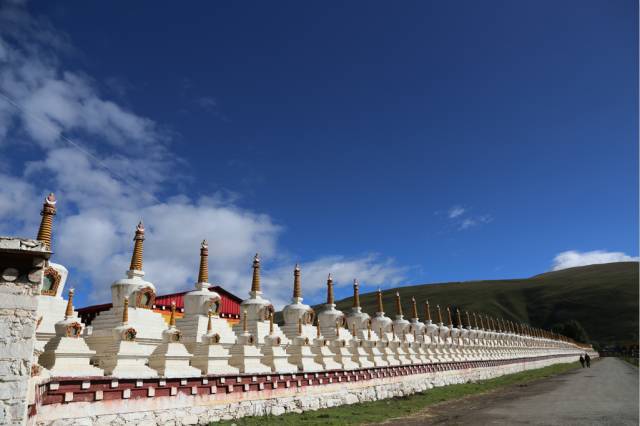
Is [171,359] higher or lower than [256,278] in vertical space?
lower

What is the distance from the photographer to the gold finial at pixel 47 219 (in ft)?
49.2

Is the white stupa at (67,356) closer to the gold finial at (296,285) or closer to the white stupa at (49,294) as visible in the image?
the white stupa at (49,294)

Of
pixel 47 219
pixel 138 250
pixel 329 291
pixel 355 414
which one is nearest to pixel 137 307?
pixel 138 250

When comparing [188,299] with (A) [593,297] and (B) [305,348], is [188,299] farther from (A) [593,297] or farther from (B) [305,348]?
(A) [593,297]

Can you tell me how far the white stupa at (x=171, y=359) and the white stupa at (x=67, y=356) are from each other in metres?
2.24

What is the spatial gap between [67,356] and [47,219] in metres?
4.54

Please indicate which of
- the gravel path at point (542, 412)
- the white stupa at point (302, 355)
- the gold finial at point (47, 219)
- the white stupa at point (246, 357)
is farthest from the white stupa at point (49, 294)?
the gravel path at point (542, 412)

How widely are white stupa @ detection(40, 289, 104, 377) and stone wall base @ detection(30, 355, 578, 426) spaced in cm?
105

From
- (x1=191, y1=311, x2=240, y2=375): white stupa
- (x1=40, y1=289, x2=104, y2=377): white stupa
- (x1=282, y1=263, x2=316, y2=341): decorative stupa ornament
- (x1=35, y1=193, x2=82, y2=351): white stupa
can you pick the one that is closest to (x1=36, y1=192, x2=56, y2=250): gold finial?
(x1=35, y1=193, x2=82, y2=351): white stupa

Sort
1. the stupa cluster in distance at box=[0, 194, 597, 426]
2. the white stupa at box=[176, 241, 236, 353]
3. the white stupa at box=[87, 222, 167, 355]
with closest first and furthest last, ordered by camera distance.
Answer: the stupa cluster in distance at box=[0, 194, 597, 426] < the white stupa at box=[87, 222, 167, 355] < the white stupa at box=[176, 241, 236, 353]

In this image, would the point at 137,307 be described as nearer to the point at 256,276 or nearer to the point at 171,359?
the point at 171,359

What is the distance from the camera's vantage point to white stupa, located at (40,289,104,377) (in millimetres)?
14203

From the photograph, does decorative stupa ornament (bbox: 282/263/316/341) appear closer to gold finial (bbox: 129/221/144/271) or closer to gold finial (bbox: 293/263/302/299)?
gold finial (bbox: 293/263/302/299)

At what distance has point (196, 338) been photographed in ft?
70.6
